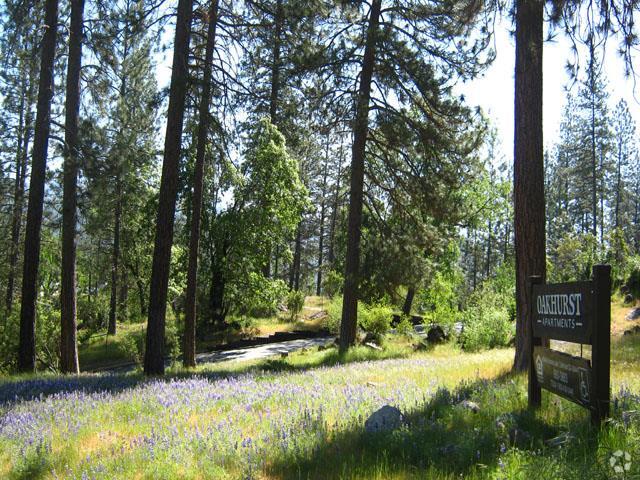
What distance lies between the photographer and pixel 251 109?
46.8 feet

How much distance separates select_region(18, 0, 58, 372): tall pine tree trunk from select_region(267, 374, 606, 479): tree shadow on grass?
38.3ft

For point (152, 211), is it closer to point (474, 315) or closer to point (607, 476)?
point (474, 315)

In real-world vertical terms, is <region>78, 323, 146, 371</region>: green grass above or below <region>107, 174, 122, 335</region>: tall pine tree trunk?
below

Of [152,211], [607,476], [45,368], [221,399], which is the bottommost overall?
[45,368]

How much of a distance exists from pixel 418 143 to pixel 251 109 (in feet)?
17.1

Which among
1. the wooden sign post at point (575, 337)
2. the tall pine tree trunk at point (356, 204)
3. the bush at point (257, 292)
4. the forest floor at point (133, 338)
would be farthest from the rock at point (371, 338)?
the wooden sign post at point (575, 337)

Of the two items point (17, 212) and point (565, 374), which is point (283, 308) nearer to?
point (17, 212)

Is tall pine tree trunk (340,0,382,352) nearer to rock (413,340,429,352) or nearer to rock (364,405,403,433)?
rock (413,340,429,352)

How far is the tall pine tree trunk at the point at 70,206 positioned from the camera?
13.4 m

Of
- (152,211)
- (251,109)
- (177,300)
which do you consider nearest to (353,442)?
(251,109)

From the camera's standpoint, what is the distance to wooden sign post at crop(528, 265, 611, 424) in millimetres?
4047

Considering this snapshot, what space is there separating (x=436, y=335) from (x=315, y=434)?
1615 centimetres

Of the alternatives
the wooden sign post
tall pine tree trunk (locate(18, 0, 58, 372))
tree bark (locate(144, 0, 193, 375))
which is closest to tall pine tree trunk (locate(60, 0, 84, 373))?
tall pine tree trunk (locate(18, 0, 58, 372))

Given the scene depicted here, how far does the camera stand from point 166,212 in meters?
11.5
